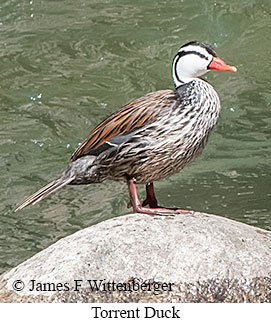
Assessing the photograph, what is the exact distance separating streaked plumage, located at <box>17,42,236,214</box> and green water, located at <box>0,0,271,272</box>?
9.17ft

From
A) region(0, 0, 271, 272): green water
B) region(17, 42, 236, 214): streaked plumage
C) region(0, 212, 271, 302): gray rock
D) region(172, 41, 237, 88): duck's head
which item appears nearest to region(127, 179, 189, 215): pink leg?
region(17, 42, 236, 214): streaked plumage

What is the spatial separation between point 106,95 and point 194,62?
6.06m

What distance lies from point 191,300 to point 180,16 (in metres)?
9.32

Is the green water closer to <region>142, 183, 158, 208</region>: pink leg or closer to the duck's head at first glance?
<region>142, 183, 158, 208</region>: pink leg

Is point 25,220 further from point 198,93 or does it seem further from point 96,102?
point 198,93

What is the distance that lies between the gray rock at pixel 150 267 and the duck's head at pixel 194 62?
1.30 metres

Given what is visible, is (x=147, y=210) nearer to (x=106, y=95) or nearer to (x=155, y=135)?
(x=155, y=135)

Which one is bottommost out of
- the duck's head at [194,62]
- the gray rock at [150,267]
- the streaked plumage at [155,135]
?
the gray rock at [150,267]

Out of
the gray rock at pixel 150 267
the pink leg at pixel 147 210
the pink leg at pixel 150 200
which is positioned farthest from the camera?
the pink leg at pixel 150 200

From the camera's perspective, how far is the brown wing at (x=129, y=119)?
743 cm

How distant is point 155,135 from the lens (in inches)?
288

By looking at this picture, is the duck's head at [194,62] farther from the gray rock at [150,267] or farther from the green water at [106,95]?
the green water at [106,95]

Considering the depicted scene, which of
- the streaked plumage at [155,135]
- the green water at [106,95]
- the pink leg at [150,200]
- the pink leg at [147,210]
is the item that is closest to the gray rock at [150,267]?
the pink leg at [147,210]
